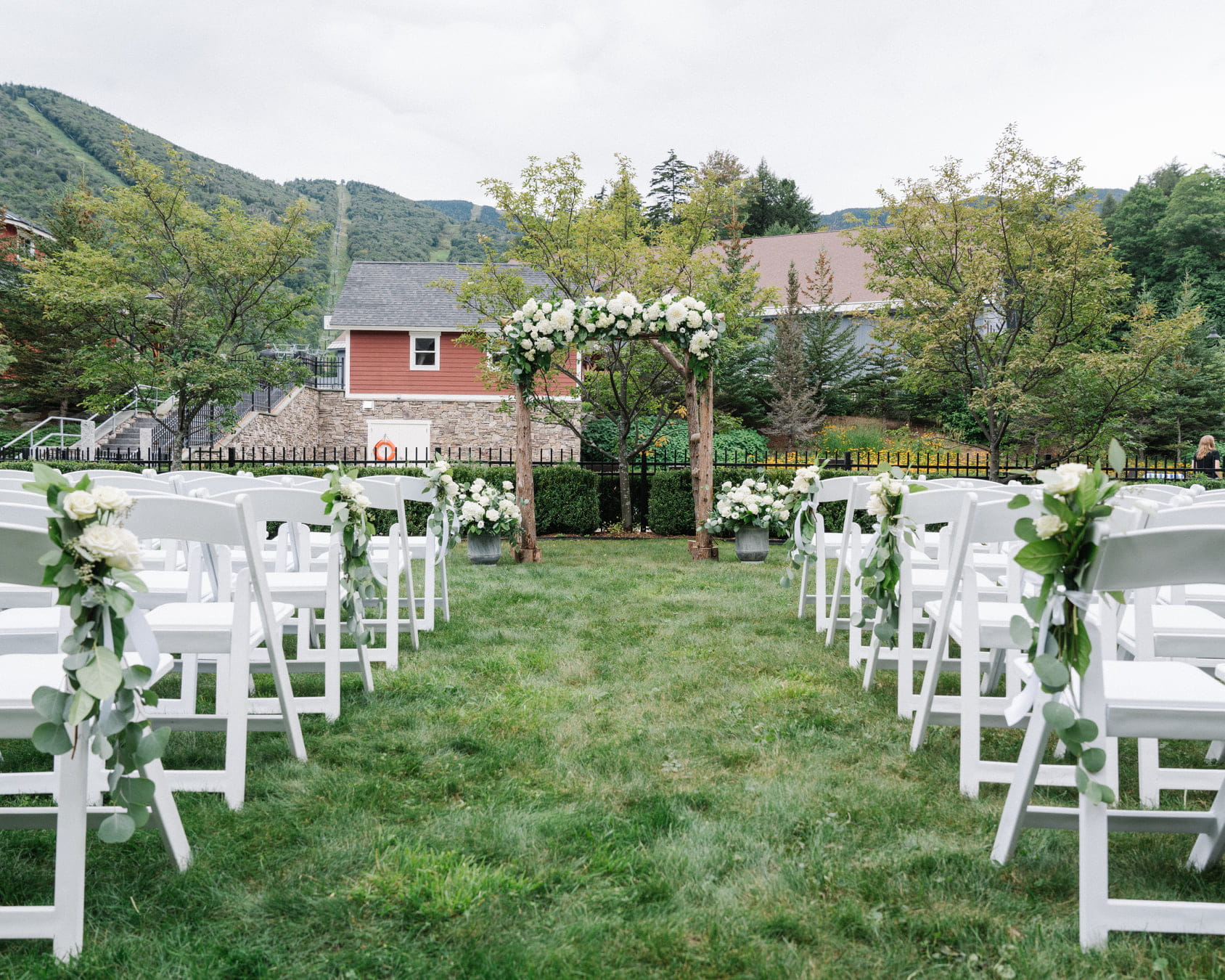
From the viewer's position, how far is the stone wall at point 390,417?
24328 millimetres

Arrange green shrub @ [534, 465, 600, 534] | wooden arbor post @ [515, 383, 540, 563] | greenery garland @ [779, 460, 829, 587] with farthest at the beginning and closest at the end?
green shrub @ [534, 465, 600, 534]
wooden arbor post @ [515, 383, 540, 563]
greenery garland @ [779, 460, 829, 587]

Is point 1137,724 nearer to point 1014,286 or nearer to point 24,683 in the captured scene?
point 24,683

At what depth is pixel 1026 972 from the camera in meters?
1.73

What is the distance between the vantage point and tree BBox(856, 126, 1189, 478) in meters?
12.5

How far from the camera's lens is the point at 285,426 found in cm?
2431

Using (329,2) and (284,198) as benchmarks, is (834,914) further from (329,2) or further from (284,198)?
(284,198)

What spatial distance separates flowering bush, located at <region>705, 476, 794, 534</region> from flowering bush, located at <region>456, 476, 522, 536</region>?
2347mm

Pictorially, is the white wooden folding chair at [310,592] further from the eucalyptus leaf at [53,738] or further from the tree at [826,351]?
the tree at [826,351]

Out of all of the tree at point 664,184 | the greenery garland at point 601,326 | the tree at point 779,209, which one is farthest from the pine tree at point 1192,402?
the tree at point 779,209

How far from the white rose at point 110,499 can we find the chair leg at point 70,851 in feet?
1.56

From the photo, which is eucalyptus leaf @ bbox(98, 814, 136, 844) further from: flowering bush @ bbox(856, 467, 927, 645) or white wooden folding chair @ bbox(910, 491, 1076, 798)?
flowering bush @ bbox(856, 467, 927, 645)

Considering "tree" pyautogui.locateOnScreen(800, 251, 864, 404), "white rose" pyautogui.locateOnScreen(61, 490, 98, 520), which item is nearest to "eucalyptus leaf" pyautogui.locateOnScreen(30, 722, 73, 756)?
"white rose" pyautogui.locateOnScreen(61, 490, 98, 520)

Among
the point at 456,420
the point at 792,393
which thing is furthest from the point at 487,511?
the point at 456,420

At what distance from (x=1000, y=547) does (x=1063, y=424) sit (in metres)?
10.8
